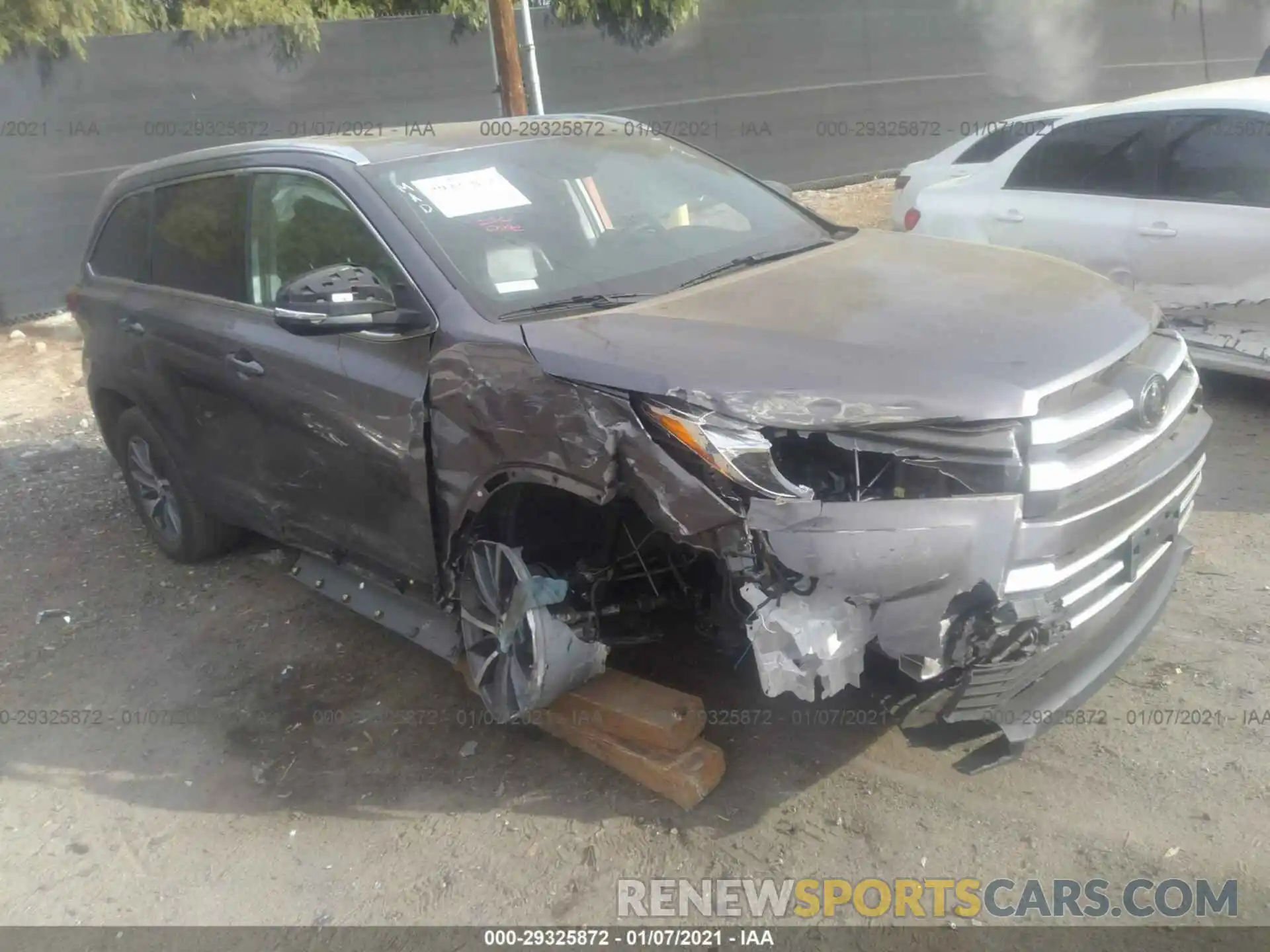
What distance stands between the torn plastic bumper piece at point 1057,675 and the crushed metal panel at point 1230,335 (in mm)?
2625

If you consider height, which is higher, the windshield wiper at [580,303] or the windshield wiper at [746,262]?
the windshield wiper at [746,262]

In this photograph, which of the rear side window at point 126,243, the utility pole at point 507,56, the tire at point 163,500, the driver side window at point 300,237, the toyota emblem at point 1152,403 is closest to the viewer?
the toyota emblem at point 1152,403

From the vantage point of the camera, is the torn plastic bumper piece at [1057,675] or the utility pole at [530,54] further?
the utility pole at [530,54]

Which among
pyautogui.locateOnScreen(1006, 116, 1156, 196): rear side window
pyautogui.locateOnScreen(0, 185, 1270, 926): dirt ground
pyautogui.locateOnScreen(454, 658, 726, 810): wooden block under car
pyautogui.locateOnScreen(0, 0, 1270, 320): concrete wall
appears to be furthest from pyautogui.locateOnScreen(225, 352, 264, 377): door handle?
pyautogui.locateOnScreen(0, 0, 1270, 320): concrete wall

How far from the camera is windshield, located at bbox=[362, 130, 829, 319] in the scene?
3332 millimetres

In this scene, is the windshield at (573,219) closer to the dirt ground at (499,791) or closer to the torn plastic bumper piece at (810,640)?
the torn plastic bumper piece at (810,640)

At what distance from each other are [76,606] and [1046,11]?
15125 millimetres

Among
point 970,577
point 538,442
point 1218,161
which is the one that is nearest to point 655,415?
point 538,442

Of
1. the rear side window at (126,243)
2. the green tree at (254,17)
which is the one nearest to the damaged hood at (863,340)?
the rear side window at (126,243)

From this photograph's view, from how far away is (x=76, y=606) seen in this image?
201 inches

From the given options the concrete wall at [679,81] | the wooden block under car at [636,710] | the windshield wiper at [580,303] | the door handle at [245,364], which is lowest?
the wooden block under car at [636,710]

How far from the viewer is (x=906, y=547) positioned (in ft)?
8.02

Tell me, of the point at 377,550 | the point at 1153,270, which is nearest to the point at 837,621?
the point at 377,550
